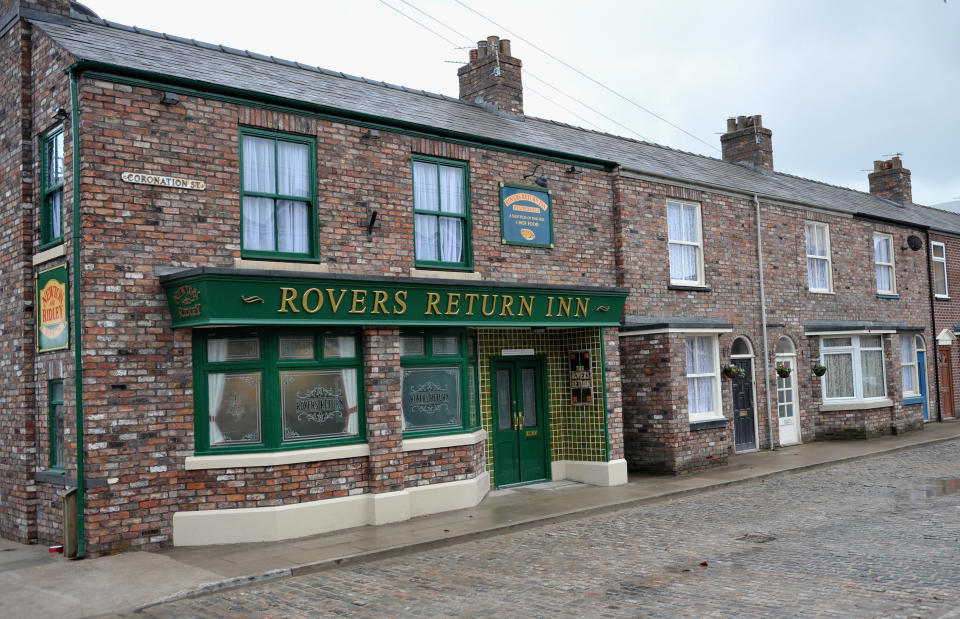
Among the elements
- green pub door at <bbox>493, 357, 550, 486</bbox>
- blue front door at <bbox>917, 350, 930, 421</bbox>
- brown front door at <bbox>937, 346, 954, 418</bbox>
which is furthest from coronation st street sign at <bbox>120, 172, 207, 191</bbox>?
brown front door at <bbox>937, 346, 954, 418</bbox>

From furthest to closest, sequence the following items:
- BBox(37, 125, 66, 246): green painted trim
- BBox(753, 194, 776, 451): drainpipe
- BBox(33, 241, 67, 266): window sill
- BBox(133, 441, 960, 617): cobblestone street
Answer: BBox(753, 194, 776, 451): drainpipe → BBox(37, 125, 66, 246): green painted trim → BBox(33, 241, 67, 266): window sill → BBox(133, 441, 960, 617): cobblestone street

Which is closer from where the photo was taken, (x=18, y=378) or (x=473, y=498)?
(x=18, y=378)

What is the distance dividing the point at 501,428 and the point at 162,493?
20.2ft

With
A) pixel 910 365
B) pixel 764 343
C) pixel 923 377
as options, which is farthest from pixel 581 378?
pixel 923 377

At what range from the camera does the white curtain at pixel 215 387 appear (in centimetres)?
1076

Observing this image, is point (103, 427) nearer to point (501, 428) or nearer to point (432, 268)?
point (432, 268)

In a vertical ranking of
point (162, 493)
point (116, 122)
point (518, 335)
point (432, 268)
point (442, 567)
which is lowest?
point (442, 567)

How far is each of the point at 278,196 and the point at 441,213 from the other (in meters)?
2.85

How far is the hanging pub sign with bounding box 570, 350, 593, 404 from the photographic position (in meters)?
15.0

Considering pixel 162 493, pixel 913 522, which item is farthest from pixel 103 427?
pixel 913 522

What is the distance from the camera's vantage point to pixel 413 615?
748 cm

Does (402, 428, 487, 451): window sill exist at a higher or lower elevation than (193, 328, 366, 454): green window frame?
lower

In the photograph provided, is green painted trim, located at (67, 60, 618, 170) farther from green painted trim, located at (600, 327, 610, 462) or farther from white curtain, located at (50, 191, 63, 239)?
green painted trim, located at (600, 327, 610, 462)

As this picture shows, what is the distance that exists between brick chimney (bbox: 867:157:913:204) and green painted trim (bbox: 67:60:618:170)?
A: 19.0 meters
